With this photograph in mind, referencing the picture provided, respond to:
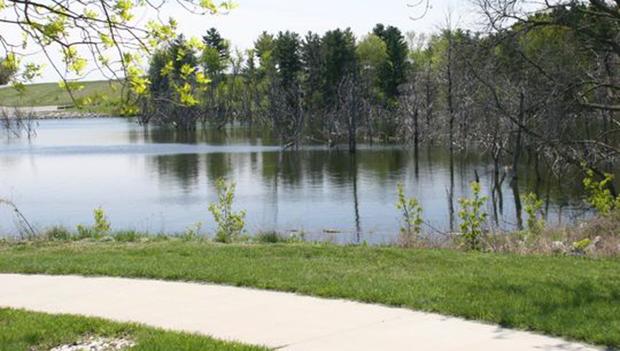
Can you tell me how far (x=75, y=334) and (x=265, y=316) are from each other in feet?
5.90

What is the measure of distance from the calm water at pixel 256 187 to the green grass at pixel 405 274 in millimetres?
8601

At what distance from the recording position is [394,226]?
75.0 feet

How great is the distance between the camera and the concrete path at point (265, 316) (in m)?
6.30

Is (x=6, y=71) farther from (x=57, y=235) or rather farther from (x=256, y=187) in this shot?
(x=256, y=187)

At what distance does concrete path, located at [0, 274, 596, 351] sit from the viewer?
6.30 m

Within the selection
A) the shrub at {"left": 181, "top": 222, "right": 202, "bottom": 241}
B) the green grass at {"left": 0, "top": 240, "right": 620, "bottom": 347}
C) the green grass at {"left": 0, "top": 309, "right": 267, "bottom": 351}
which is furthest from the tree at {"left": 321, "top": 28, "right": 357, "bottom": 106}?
the green grass at {"left": 0, "top": 309, "right": 267, "bottom": 351}

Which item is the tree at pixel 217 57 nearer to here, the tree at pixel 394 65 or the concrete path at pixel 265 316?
the tree at pixel 394 65

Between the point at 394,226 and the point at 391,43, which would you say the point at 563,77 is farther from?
the point at 391,43

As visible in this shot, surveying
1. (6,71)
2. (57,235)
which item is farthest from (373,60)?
(6,71)

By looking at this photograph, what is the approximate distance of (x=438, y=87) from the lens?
212 ft

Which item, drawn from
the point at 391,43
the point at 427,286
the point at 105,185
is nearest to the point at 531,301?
the point at 427,286

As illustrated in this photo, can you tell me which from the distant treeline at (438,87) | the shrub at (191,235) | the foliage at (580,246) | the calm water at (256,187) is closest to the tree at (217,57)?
the distant treeline at (438,87)

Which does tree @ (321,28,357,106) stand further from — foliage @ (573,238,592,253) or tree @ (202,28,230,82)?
foliage @ (573,238,592,253)

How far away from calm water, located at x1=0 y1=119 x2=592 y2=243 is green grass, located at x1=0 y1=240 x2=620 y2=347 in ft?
28.2
